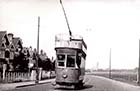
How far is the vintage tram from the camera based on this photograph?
18156 mm

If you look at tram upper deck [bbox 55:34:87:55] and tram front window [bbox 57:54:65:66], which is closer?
tram upper deck [bbox 55:34:87:55]

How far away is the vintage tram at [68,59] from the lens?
18.2m

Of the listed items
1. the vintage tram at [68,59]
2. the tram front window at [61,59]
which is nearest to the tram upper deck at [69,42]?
the vintage tram at [68,59]

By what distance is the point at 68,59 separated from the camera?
18.3m

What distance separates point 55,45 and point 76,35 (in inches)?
50.7

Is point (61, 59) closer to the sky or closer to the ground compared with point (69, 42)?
closer to the ground

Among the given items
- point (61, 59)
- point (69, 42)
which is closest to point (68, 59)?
point (61, 59)

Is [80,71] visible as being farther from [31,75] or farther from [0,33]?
[0,33]

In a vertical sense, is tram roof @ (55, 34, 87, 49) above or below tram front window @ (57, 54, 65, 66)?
above

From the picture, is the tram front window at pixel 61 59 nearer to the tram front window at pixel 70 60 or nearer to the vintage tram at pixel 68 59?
the vintage tram at pixel 68 59

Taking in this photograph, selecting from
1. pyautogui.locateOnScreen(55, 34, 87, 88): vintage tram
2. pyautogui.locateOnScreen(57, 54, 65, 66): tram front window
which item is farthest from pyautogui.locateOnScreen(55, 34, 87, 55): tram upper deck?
pyautogui.locateOnScreen(57, 54, 65, 66): tram front window

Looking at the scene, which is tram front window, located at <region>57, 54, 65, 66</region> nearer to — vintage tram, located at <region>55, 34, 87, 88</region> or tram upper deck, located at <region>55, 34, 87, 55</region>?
vintage tram, located at <region>55, 34, 87, 88</region>

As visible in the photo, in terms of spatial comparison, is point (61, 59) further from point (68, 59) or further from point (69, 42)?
point (69, 42)

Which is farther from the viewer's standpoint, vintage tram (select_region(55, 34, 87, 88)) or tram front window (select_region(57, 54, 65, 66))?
tram front window (select_region(57, 54, 65, 66))
